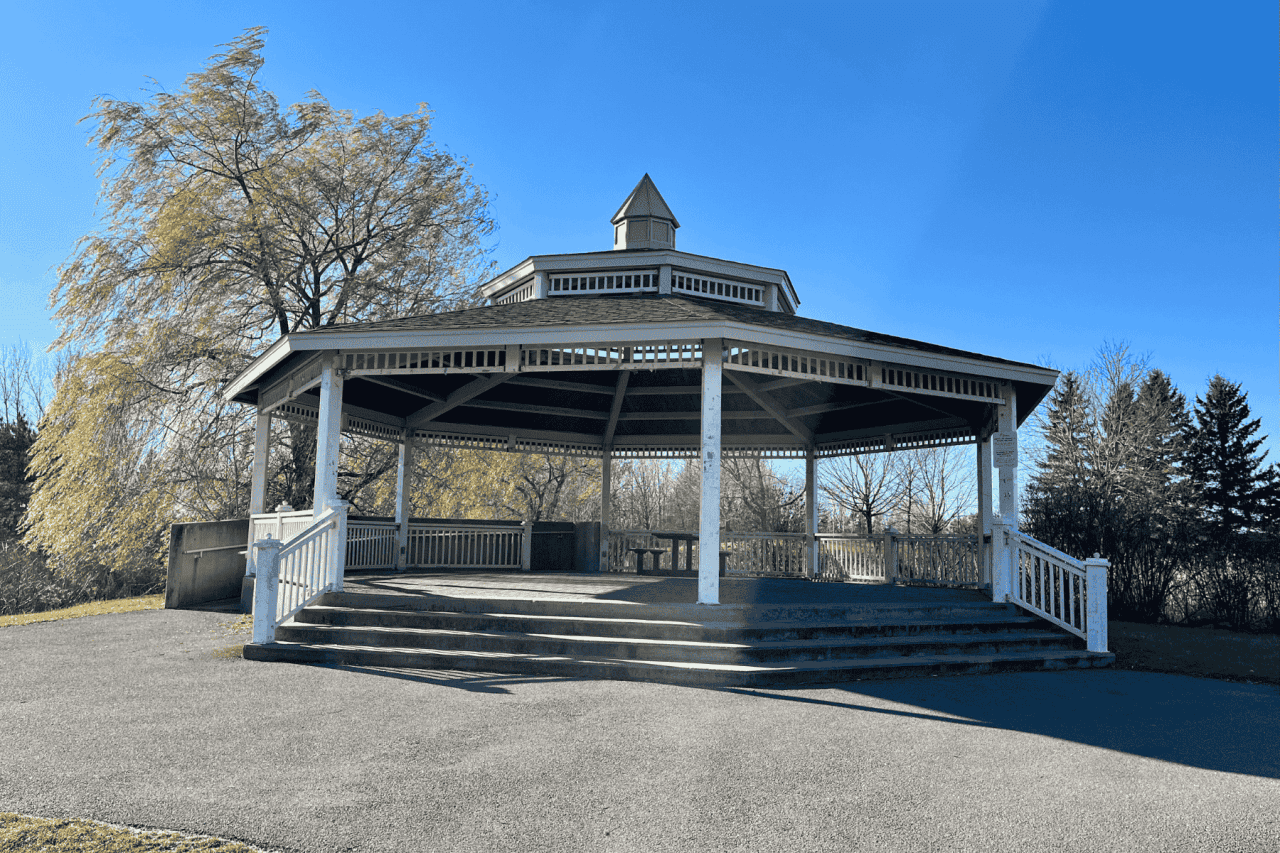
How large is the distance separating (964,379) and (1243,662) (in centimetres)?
489

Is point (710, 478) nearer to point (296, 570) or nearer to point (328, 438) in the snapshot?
point (296, 570)

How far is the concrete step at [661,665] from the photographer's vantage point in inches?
292

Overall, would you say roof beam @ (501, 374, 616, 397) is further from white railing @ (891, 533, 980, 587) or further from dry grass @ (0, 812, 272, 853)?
dry grass @ (0, 812, 272, 853)

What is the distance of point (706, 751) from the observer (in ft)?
17.0

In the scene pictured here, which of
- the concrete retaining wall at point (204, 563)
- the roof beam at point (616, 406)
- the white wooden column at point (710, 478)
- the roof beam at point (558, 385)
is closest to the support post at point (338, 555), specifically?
the white wooden column at point (710, 478)

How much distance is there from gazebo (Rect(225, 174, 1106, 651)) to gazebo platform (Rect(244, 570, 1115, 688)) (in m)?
0.46

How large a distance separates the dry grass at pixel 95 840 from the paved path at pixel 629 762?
11 centimetres

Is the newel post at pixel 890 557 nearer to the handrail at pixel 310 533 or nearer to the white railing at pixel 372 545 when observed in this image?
the white railing at pixel 372 545

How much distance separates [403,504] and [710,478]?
26.4 feet

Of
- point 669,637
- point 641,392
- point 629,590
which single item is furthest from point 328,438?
point 641,392

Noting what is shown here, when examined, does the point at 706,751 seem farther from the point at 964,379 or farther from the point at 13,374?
the point at 13,374

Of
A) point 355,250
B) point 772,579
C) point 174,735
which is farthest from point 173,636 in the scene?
point 355,250

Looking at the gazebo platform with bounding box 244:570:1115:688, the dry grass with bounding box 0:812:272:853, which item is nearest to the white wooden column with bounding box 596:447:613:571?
the gazebo platform with bounding box 244:570:1115:688

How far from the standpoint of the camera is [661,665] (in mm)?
7559
